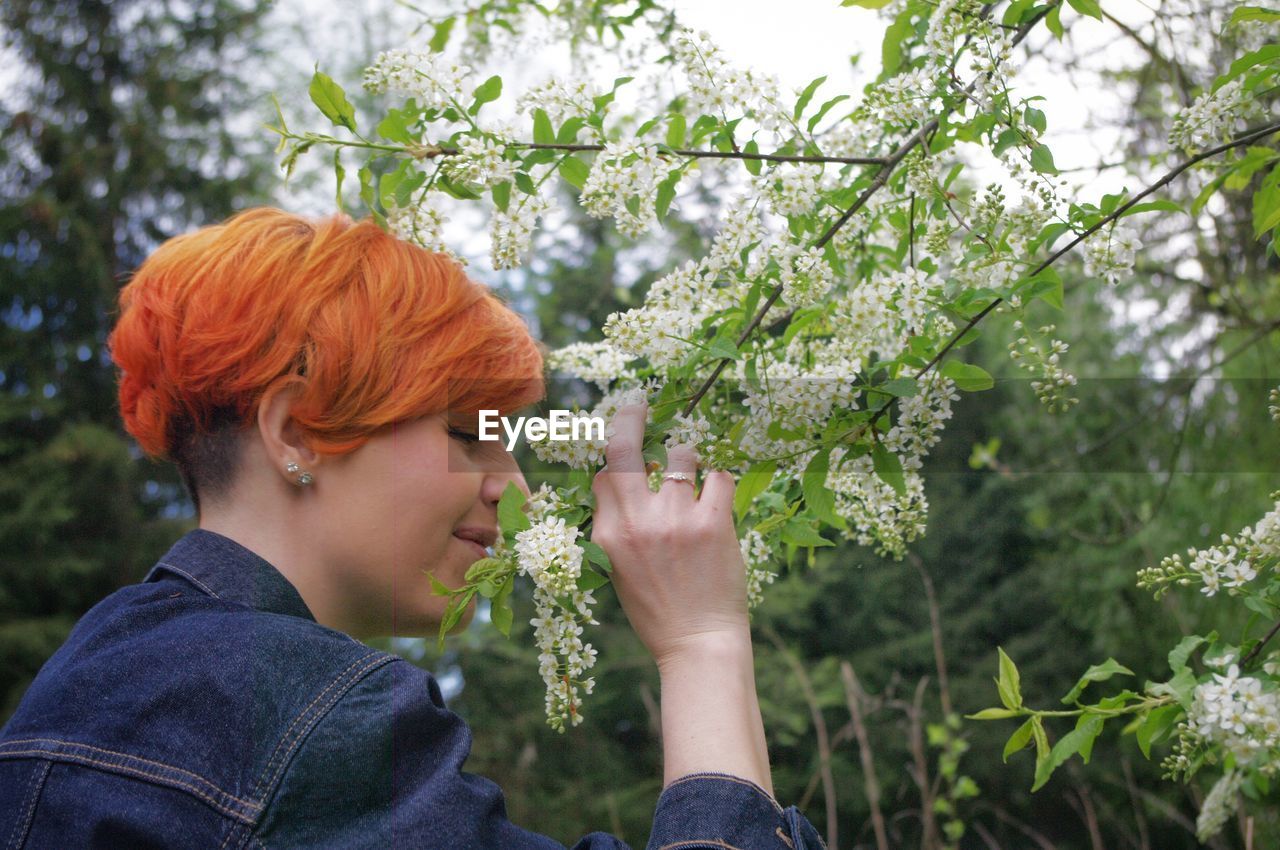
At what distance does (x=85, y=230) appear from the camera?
6973mm

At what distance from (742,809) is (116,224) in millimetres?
7618

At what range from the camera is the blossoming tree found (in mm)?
1206

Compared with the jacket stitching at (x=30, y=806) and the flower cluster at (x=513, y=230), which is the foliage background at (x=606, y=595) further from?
the jacket stitching at (x=30, y=806)

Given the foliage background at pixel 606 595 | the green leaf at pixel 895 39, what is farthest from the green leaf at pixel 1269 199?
the foliage background at pixel 606 595

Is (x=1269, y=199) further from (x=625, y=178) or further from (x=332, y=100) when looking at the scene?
(x=332, y=100)

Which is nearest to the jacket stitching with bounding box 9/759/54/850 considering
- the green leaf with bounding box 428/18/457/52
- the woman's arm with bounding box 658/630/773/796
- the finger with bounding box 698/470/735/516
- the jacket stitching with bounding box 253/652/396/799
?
the jacket stitching with bounding box 253/652/396/799

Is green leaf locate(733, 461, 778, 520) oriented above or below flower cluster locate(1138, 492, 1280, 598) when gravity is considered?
above

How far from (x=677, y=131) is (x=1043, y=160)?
44cm

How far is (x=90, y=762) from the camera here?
97 cm

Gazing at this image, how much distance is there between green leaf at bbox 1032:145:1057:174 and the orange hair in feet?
A: 2.16

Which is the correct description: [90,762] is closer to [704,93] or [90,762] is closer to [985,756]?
[704,93]

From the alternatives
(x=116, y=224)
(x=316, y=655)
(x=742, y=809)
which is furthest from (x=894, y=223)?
(x=116, y=224)

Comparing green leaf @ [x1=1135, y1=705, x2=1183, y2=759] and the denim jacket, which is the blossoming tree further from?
the denim jacket

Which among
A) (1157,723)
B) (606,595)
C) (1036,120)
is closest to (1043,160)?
(1036,120)
